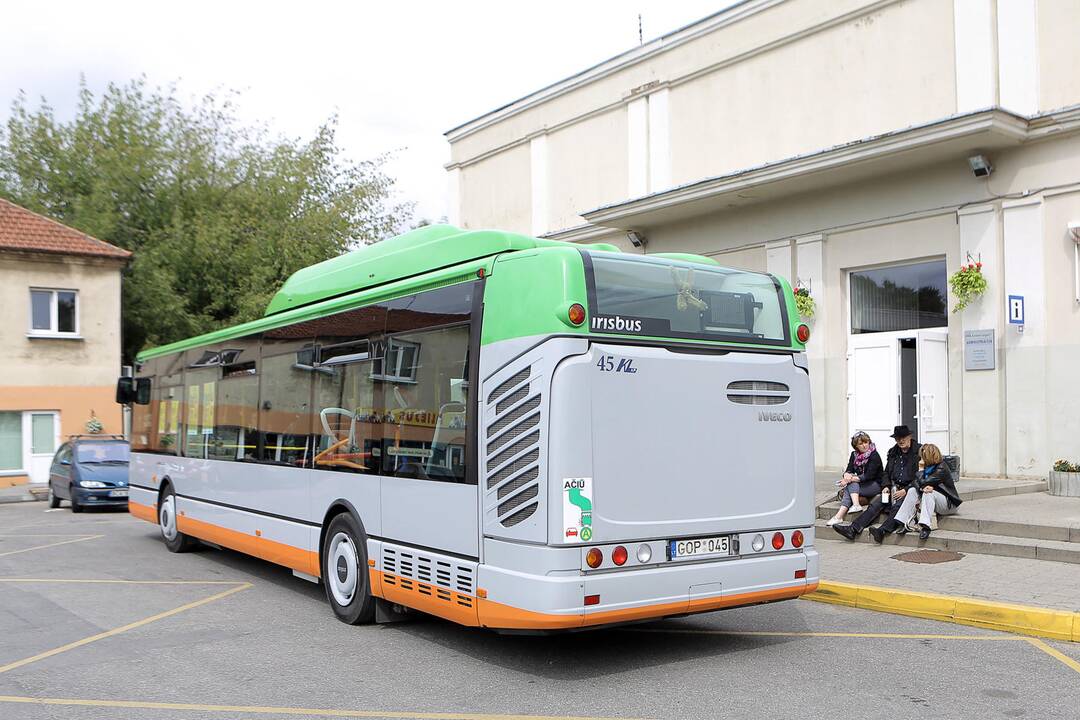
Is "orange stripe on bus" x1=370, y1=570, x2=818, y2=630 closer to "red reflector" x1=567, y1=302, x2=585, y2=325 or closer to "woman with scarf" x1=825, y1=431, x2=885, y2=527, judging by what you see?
"red reflector" x1=567, y1=302, x2=585, y2=325

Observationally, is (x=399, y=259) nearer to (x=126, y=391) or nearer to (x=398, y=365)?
(x=398, y=365)

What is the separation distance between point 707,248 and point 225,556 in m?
10.9

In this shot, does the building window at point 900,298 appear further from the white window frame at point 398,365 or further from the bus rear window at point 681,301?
the white window frame at point 398,365

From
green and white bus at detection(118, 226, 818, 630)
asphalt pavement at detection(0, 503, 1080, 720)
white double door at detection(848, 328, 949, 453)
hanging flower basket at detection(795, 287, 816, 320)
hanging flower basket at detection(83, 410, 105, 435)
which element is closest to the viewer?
asphalt pavement at detection(0, 503, 1080, 720)

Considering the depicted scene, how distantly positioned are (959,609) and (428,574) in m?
4.38

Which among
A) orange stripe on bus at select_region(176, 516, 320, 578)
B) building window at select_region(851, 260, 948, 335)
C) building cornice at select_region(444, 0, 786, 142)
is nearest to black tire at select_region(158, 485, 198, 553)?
orange stripe on bus at select_region(176, 516, 320, 578)

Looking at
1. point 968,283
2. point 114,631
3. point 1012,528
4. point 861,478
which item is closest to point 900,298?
point 968,283

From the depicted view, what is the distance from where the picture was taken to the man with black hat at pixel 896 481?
11391 mm

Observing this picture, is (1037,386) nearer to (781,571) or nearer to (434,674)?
(781,571)

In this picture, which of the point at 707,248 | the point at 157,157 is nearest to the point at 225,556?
the point at 707,248

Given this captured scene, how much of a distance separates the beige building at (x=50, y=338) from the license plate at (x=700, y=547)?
24708mm

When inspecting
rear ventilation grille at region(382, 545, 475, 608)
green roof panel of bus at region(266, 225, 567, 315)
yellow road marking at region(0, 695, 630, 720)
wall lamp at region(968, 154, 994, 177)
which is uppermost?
wall lamp at region(968, 154, 994, 177)

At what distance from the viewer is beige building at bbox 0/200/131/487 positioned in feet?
87.4

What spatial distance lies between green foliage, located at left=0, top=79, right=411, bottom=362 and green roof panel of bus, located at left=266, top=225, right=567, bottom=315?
22312mm
